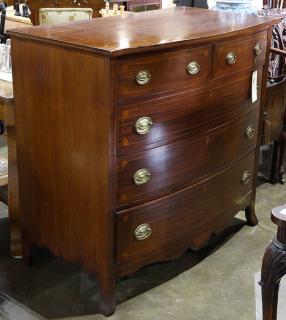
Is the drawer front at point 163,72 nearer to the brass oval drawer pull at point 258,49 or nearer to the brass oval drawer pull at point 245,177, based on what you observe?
the brass oval drawer pull at point 258,49

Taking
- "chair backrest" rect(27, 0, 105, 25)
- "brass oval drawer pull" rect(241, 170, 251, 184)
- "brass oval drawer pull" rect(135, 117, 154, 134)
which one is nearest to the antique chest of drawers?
"brass oval drawer pull" rect(135, 117, 154, 134)

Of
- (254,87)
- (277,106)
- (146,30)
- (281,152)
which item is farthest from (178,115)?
(281,152)

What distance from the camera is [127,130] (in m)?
1.90

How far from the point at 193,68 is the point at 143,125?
0.31 meters

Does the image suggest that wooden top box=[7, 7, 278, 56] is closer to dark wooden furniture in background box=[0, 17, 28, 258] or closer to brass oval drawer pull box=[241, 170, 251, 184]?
dark wooden furniture in background box=[0, 17, 28, 258]

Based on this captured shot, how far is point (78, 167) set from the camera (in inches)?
79.4

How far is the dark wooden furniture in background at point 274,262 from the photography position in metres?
1.49

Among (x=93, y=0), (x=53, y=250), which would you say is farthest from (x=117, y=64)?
(x=93, y=0)

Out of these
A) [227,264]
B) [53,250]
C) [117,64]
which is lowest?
[227,264]

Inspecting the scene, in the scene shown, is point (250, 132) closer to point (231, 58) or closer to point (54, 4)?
point (231, 58)

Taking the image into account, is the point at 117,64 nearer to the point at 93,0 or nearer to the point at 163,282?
the point at 163,282

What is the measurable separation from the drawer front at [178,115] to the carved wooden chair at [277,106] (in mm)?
760

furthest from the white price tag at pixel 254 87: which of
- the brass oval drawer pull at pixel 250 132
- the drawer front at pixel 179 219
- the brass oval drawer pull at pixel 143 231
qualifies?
the brass oval drawer pull at pixel 143 231

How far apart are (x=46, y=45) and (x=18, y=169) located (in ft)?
1.95
